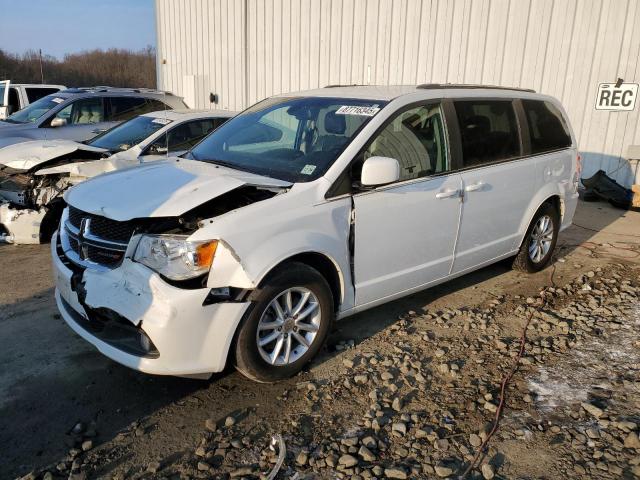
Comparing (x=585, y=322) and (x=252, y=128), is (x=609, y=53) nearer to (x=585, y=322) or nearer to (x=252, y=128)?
(x=585, y=322)

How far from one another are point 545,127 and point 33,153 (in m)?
5.83

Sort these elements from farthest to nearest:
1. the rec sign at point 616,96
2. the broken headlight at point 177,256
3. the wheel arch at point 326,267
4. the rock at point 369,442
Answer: the rec sign at point 616,96 → the wheel arch at point 326,267 → the broken headlight at point 177,256 → the rock at point 369,442

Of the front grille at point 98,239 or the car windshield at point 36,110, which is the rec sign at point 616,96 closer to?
the front grille at point 98,239

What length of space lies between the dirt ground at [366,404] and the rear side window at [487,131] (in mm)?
1334

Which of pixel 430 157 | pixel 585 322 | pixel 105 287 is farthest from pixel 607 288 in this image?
pixel 105 287

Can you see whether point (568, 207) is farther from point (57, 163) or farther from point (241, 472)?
point (57, 163)

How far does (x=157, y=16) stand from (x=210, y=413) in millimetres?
15681

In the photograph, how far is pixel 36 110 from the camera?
998cm

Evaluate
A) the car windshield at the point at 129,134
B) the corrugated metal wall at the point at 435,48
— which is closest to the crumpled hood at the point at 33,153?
the car windshield at the point at 129,134

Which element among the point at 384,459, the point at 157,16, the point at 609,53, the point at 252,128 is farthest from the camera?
the point at 157,16

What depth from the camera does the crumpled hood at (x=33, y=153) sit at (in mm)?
6453

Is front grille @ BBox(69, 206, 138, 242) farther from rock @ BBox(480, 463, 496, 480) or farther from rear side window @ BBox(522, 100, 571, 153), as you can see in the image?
rear side window @ BBox(522, 100, 571, 153)

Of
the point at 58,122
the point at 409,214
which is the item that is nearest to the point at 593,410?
the point at 409,214

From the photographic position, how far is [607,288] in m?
5.32
